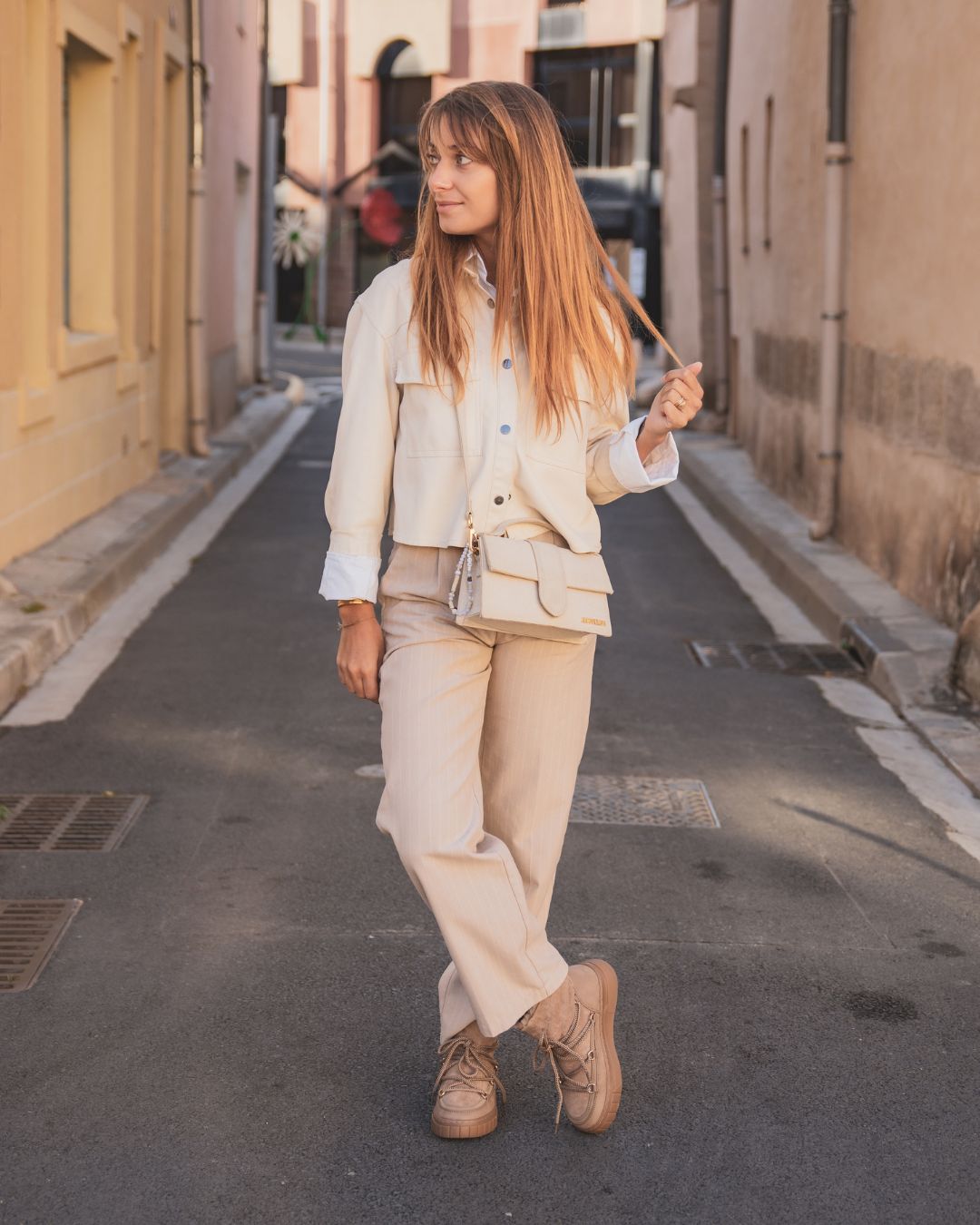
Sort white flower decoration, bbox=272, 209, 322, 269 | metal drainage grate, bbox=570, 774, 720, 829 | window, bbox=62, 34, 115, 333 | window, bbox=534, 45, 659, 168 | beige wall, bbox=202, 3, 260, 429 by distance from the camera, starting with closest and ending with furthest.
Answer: metal drainage grate, bbox=570, 774, 720, 829 < window, bbox=62, 34, 115, 333 < beige wall, bbox=202, 3, 260, 429 < window, bbox=534, 45, 659, 168 < white flower decoration, bbox=272, 209, 322, 269

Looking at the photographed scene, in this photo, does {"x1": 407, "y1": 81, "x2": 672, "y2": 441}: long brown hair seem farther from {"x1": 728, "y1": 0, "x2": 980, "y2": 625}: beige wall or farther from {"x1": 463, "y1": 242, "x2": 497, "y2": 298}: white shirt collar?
{"x1": 728, "y1": 0, "x2": 980, "y2": 625}: beige wall

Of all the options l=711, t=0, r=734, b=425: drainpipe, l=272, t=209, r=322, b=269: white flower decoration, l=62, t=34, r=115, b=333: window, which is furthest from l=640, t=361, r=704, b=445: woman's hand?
l=272, t=209, r=322, b=269: white flower decoration

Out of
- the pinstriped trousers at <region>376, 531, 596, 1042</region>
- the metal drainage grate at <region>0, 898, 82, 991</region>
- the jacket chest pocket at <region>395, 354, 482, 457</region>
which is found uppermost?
the jacket chest pocket at <region>395, 354, 482, 457</region>

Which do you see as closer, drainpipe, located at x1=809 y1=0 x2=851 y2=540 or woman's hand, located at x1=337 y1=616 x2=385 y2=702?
woman's hand, located at x1=337 y1=616 x2=385 y2=702

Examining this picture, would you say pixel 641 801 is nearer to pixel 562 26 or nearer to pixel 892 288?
pixel 892 288

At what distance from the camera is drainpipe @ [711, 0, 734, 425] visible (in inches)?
776

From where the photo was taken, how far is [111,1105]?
3504mm

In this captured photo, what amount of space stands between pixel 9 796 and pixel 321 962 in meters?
1.90

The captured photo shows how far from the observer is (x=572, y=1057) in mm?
3406

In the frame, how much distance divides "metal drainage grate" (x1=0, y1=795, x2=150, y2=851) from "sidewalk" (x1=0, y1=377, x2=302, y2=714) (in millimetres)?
1290

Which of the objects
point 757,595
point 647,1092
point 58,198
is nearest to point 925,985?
point 647,1092

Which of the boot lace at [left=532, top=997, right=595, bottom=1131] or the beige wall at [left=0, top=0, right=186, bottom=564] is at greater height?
the beige wall at [left=0, top=0, right=186, bottom=564]

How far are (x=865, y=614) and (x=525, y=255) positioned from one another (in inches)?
240

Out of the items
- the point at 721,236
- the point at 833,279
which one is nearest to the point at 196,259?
the point at 833,279
